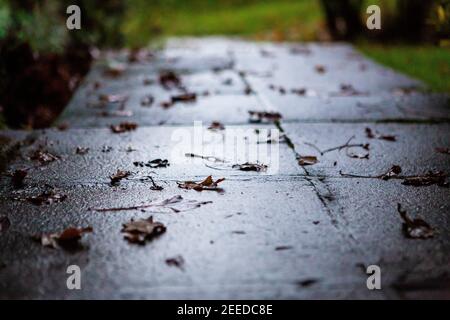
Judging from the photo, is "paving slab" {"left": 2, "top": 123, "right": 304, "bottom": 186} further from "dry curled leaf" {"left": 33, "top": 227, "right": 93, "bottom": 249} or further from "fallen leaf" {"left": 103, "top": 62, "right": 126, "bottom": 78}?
"fallen leaf" {"left": 103, "top": 62, "right": 126, "bottom": 78}

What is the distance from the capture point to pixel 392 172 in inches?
116

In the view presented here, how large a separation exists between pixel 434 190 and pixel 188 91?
111 inches

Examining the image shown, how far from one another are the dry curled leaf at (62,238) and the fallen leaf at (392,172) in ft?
5.09

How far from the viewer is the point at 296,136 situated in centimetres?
363

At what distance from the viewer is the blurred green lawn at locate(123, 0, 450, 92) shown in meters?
6.38

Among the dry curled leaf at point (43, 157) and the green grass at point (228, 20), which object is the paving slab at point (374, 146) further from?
the green grass at point (228, 20)

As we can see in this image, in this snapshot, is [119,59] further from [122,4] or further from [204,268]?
[204,268]

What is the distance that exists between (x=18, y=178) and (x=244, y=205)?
1.20 meters

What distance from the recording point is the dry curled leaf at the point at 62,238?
218 centimetres

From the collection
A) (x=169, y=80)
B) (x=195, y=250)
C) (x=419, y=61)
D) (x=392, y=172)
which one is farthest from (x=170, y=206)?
(x=419, y=61)

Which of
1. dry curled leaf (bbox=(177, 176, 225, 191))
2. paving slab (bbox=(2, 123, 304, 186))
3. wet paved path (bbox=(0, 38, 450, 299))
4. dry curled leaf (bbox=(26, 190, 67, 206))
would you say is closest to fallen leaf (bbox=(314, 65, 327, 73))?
wet paved path (bbox=(0, 38, 450, 299))

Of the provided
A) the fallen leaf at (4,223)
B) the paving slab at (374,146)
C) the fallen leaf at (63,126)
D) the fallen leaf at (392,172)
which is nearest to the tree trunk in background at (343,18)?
the paving slab at (374,146)

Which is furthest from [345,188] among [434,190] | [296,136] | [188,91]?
[188,91]
